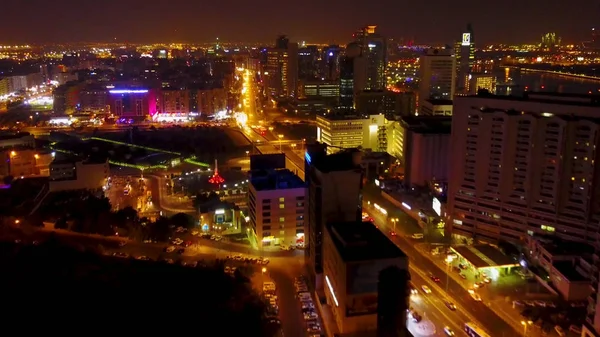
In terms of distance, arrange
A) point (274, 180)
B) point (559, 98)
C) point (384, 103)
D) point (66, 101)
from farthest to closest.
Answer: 1. point (66, 101)
2. point (384, 103)
3. point (274, 180)
4. point (559, 98)

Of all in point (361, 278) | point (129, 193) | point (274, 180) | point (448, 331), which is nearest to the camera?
point (361, 278)

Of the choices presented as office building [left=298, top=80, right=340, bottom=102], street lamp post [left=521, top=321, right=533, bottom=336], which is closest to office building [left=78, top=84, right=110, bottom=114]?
office building [left=298, top=80, right=340, bottom=102]

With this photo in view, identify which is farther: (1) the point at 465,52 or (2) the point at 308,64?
(2) the point at 308,64

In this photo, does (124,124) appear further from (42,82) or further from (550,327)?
(550,327)

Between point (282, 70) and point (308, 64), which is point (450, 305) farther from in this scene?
point (308, 64)

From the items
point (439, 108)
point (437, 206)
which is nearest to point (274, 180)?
point (437, 206)

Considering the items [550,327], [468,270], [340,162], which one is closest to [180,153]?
[340,162]

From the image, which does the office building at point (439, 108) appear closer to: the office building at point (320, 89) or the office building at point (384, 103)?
the office building at point (384, 103)

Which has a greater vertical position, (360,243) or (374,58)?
(374,58)
